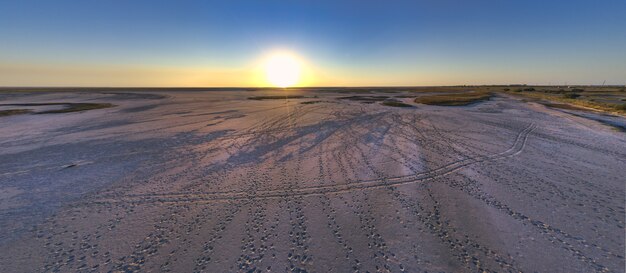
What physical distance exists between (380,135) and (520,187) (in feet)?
28.0

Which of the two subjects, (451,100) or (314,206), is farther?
(451,100)

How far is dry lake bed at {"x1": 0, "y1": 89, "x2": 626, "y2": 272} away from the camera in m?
5.30

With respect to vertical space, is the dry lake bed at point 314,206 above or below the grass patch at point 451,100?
below

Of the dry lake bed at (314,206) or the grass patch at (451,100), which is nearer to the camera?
the dry lake bed at (314,206)

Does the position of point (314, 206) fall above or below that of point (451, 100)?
below

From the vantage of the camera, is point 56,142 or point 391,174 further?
point 56,142

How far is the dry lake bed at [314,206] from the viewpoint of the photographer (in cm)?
530

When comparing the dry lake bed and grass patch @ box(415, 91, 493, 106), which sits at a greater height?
grass patch @ box(415, 91, 493, 106)

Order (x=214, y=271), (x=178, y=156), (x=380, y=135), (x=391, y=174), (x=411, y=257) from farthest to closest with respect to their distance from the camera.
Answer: (x=380, y=135), (x=178, y=156), (x=391, y=174), (x=411, y=257), (x=214, y=271)

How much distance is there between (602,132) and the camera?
55.8 feet

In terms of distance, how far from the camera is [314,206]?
741 cm

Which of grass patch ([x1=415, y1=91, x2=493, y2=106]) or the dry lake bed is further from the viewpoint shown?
grass patch ([x1=415, y1=91, x2=493, y2=106])

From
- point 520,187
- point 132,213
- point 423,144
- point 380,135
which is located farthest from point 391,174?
point 132,213

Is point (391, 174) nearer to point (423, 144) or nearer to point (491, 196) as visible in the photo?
point (491, 196)
